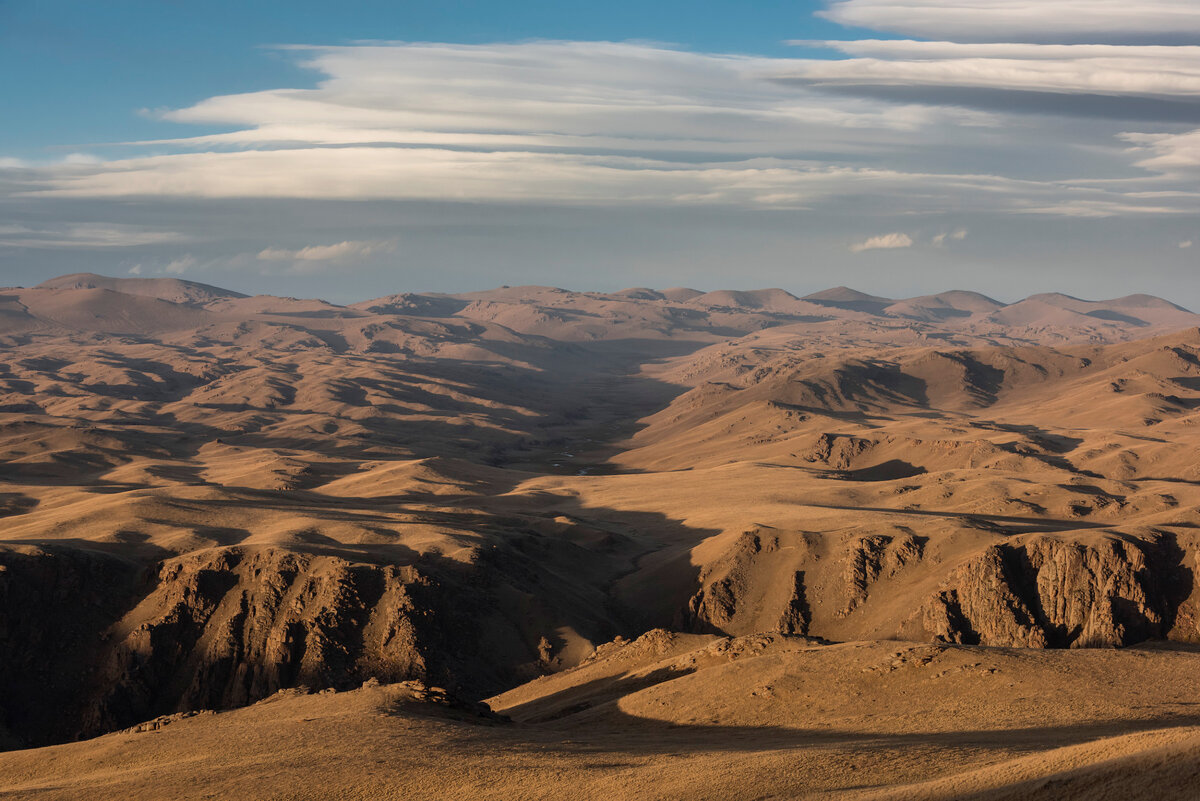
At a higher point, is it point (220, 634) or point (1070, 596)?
point (1070, 596)

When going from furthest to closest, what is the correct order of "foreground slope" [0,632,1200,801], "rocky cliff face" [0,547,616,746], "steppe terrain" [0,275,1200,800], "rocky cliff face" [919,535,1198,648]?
"rocky cliff face" [919,535,1198,648]
"rocky cliff face" [0,547,616,746]
"steppe terrain" [0,275,1200,800]
"foreground slope" [0,632,1200,801]

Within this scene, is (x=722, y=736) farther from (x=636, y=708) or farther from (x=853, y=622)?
(x=853, y=622)

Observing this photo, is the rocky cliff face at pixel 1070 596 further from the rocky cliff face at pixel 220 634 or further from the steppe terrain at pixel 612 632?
the rocky cliff face at pixel 220 634

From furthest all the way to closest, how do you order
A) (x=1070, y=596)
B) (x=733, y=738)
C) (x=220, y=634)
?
(x=1070, y=596) < (x=220, y=634) < (x=733, y=738)

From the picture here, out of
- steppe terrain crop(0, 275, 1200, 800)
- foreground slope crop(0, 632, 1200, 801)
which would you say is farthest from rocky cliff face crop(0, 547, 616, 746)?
foreground slope crop(0, 632, 1200, 801)

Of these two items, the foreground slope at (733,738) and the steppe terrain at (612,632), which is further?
the steppe terrain at (612,632)

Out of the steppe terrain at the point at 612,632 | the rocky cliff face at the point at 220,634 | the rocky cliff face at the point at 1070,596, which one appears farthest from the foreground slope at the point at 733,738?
the rocky cliff face at the point at 1070,596

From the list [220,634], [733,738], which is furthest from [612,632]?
[733,738]

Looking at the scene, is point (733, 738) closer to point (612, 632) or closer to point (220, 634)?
point (612, 632)

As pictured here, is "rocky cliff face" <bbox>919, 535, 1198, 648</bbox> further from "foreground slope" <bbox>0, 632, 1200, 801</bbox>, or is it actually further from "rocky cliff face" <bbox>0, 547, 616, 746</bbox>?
"rocky cliff face" <bbox>0, 547, 616, 746</bbox>

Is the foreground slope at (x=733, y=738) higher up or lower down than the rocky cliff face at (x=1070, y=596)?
higher up

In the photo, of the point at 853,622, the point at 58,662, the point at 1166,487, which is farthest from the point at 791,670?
the point at 1166,487

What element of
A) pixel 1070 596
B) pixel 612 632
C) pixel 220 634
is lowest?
pixel 612 632
